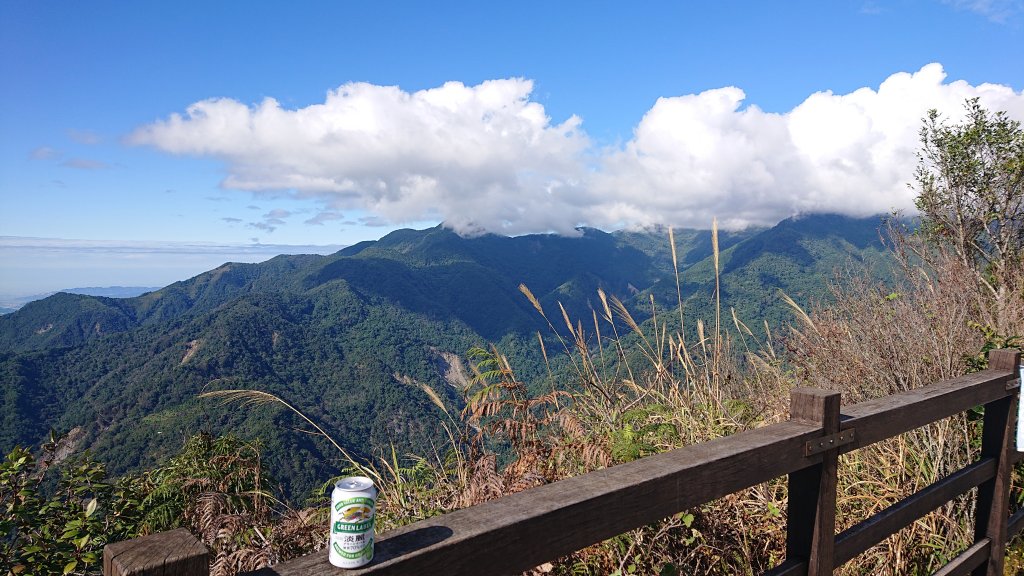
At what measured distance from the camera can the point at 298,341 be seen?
107312 millimetres

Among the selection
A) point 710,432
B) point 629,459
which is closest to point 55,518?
point 629,459

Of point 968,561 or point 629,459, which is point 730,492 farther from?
point 968,561

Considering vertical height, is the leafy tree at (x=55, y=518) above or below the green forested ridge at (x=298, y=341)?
above

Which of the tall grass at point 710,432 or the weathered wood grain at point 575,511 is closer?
the weathered wood grain at point 575,511

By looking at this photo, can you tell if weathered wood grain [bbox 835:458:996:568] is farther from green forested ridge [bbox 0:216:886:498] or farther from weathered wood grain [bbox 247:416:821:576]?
green forested ridge [bbox 0:216:886:498]

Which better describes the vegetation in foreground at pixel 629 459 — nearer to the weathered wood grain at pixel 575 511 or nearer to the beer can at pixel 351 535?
the weathered wood grain at pixel 575 511

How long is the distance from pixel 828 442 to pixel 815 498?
155mm

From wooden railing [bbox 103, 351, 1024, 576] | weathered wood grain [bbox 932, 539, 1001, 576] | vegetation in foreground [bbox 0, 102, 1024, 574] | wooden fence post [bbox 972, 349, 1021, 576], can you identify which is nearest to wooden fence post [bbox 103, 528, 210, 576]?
wooden railing [bbox 103, 351, 1024, 576]

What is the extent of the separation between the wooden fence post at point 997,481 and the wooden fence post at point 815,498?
4.22ft

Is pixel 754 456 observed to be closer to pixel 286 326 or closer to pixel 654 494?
pixel 654 494

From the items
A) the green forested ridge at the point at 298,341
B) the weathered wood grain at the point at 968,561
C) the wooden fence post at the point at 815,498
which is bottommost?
the green forested ridge at the point at 298,341

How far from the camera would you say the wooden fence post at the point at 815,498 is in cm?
159

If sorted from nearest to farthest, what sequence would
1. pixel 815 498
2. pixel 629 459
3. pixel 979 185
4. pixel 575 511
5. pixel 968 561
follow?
pixel 575 511 < pixel 815 498 < pixel 968 561 < pixel 629 459 < pixel 979 185

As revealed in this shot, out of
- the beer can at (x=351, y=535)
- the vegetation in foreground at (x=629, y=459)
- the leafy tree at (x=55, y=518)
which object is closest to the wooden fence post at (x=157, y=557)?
the beer can at (x=351, y=535)
